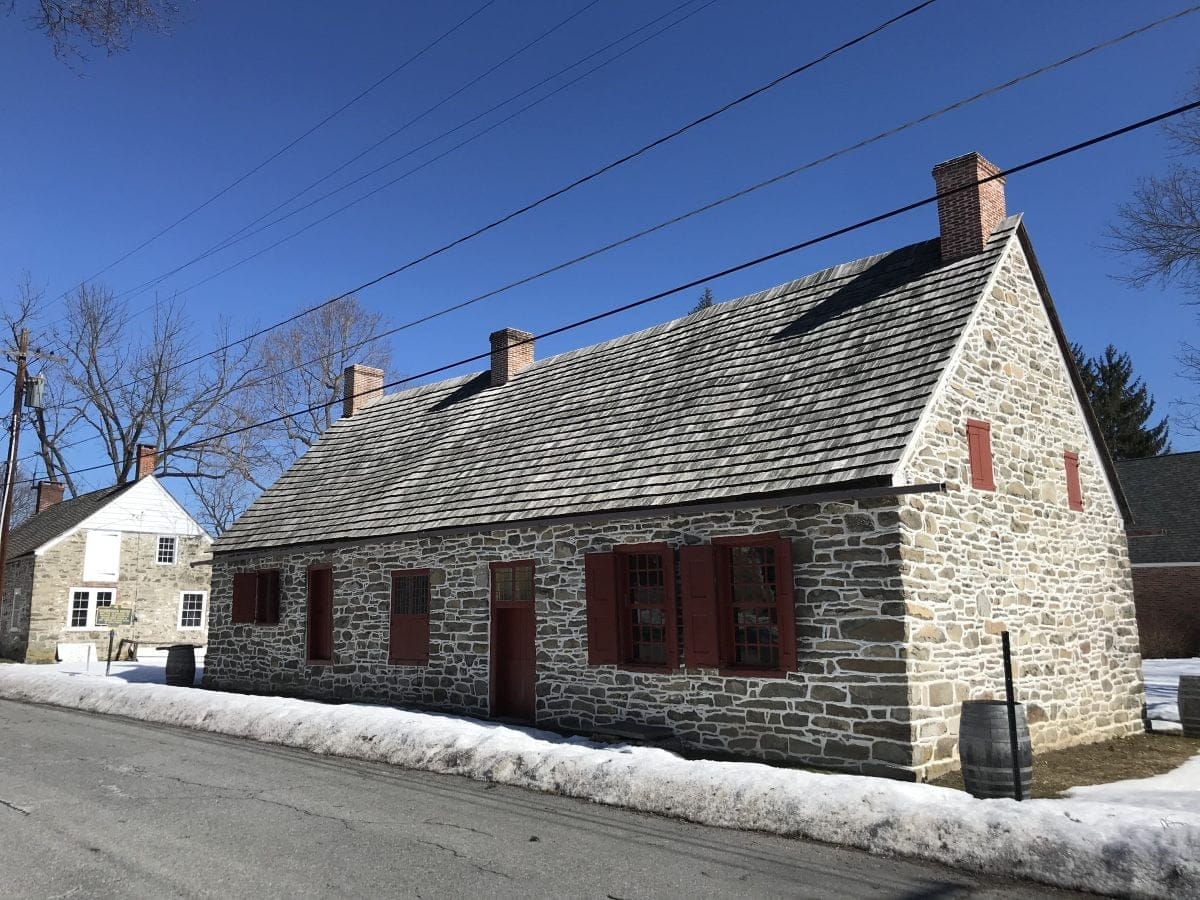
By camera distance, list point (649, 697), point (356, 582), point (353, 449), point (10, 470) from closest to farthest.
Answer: point (649, 697) → point (356, 582) → point (353, 449) → point (10, 470)

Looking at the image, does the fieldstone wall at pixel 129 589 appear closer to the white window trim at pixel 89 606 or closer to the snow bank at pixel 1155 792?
the white window trim at pixel 89 606

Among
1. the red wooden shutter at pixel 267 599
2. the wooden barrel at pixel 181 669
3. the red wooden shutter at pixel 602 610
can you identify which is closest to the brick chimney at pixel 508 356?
the red wooden shutter at pixel 267 599

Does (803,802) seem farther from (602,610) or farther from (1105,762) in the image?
(1105,762)

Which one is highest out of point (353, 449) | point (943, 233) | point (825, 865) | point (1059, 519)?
point (943, 233)

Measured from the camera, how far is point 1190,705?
42.2 ft

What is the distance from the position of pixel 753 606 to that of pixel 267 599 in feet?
36.6

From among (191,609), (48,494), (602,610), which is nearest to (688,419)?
(602,610)

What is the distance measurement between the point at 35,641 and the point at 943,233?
29.0 meters

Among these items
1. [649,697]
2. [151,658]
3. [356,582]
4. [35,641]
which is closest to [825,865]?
[649,697]

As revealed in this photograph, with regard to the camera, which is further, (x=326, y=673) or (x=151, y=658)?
(x=151, y=658)

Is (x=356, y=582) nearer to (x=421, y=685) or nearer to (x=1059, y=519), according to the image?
(x=421, y=685)

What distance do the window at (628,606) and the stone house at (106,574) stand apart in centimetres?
2047

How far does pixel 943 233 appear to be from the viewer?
1265 cm

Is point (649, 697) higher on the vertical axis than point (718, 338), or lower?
lower
